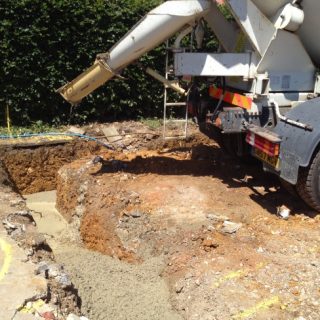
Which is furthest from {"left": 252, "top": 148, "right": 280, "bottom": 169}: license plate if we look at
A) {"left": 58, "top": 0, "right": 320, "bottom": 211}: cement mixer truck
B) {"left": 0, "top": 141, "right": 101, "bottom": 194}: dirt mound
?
{"left": 0, "top": 141, "right": 101, "bottom": 194}: dirt mound

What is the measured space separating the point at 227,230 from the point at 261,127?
1.43 metres

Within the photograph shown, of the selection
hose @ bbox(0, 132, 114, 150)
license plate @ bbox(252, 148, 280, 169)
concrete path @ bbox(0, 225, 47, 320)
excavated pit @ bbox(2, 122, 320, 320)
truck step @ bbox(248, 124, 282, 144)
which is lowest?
excavated pit @ bbox(2, 122, 320, 320)

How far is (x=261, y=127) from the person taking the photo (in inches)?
239

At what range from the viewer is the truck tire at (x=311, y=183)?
559 centimetres

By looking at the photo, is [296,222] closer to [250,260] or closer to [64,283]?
[250,260]

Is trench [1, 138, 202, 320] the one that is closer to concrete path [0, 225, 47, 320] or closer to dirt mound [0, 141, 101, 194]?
dirt mound [0, 141, 101, 194]

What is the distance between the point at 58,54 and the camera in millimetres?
8500

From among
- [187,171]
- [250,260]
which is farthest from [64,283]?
[187,171]

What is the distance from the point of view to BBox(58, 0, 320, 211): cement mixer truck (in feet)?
18.5

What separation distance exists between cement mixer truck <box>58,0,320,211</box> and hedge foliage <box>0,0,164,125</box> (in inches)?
78.2

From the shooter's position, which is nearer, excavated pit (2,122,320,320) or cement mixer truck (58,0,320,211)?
excavated pit (2,122,320,320)

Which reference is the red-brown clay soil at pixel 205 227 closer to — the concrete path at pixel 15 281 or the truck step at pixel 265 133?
the truck step at pixel 265 133

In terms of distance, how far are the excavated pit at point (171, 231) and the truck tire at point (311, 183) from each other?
304 mm

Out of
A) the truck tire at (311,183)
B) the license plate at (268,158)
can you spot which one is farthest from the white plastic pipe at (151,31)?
the truck tire at (311,183)
